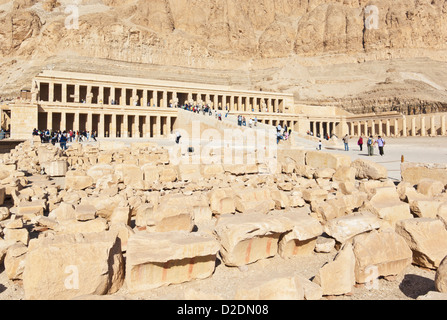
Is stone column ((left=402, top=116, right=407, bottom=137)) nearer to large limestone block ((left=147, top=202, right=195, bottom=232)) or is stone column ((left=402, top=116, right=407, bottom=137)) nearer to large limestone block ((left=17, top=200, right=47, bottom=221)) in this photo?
large limestone block ((left=147, top=202, right=195, bottom=232))

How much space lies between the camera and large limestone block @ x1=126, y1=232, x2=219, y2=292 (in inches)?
158

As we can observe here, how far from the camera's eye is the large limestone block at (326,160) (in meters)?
12.2

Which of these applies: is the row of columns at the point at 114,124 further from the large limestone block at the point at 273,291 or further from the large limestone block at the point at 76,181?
the large limestone block at the point at 273,291

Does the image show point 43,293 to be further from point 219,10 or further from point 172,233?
point 219,10

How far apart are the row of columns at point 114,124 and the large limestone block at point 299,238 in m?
35.0

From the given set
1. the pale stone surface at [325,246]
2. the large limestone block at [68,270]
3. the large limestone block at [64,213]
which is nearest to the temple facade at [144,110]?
the large limestone block at [64,213]

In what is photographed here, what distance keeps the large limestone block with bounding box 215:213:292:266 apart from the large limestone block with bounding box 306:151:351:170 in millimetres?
7415

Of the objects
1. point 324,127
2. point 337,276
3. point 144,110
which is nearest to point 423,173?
point 337,276

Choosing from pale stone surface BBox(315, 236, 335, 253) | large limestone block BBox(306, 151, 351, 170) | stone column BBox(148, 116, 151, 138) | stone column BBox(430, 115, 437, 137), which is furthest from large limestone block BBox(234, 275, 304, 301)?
stone column BBox(430, 115, 437, 137)

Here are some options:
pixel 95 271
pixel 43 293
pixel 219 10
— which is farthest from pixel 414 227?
pixel 219 10

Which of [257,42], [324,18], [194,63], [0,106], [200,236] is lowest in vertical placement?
[200,236]

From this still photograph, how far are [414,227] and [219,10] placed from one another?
74.9m

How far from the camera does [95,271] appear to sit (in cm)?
390

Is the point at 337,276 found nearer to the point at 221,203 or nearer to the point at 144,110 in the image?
the point at 221,203
